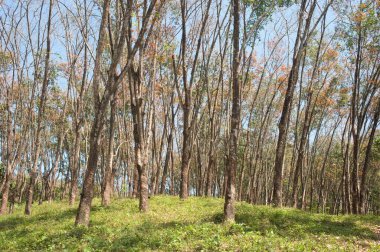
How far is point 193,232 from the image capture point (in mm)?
10422

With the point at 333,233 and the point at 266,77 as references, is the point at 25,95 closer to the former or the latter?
the point at 266,77

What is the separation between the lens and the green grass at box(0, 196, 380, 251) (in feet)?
31.2

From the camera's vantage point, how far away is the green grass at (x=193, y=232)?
9500 millimetres

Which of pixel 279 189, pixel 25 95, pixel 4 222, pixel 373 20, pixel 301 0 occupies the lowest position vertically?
pixel 4 222

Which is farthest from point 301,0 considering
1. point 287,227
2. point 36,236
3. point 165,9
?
point 36,236

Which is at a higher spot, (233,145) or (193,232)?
(233,145)

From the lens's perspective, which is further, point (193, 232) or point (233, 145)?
point (233, 145)

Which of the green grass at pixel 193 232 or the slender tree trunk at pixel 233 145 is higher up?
the slender tree trunk at pixel 233 145

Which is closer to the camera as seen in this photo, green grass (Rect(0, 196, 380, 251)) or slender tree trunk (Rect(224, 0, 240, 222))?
green grass (Rect(0, 196, 380, 251))

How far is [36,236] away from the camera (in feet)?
37.4

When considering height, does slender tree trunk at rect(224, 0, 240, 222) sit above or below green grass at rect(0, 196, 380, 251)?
above

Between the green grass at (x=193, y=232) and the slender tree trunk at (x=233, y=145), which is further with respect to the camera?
the slender tree trunk at (x=233, y=145)

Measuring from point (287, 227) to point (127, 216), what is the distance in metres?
5.54

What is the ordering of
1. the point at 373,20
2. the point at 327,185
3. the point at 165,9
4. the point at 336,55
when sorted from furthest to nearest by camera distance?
the point at 327,185 < the point at 336,55 < the point at 165,9 < the point at 373,20
